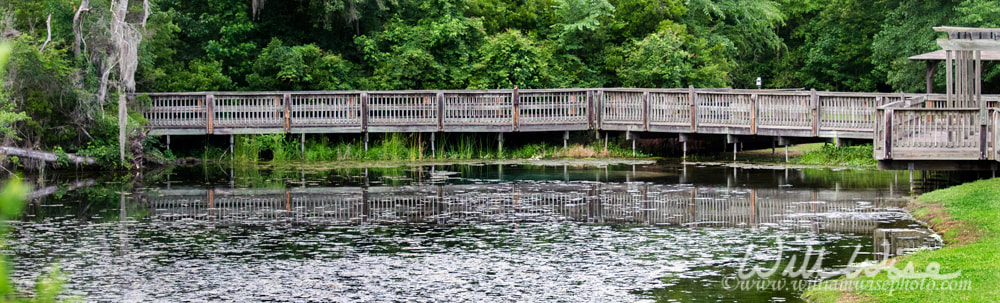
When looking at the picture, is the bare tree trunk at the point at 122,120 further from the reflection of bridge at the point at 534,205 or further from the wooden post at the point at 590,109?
the wooden post at the point at 590,109

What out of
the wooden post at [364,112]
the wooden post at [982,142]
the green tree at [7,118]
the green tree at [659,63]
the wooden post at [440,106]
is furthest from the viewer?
the green tree at [659,63]

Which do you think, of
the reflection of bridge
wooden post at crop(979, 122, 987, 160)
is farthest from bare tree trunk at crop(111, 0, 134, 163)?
wooden post at crop(979, 122, 987, 160)

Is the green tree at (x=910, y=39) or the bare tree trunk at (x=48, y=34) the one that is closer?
the bare tree trunk at (x=48, y=34)

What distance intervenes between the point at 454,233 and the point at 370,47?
672 inches

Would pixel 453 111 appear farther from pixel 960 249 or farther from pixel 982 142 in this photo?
pixel 960 249

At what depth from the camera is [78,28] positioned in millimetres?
27891

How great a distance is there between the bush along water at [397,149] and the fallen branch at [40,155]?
4.12 meters

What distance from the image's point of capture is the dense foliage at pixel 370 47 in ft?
90.9

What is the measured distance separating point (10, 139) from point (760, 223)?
17616 millimetres

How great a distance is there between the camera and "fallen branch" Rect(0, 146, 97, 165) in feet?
86.2

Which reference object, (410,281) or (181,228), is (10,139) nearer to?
(181,228)

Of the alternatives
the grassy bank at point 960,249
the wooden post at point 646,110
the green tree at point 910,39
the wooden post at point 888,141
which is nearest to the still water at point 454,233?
the grassy bank at point 960,249

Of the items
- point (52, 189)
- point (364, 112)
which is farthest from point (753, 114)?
point (52, 189)

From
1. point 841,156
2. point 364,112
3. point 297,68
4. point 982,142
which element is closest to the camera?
point 982,142
